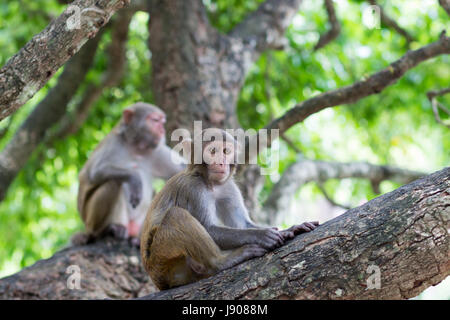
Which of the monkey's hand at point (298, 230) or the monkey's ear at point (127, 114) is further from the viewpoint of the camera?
the monkey's ear at point (127, 114)

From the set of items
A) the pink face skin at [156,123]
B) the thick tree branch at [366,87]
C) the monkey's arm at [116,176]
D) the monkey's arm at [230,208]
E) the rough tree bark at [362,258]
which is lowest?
the rough tree bark at [362,258]

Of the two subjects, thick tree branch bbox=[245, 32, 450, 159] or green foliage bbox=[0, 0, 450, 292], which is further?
green foliage bbox=[0, 0, 450, 292]

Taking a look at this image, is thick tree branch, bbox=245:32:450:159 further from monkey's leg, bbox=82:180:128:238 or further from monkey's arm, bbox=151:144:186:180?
monkey's leg, bbox=82:180:128:238

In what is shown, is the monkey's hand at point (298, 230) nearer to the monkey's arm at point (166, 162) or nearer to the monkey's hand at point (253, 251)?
the monkey's hand at point (253, 251)

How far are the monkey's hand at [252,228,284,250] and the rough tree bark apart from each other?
0.12 m

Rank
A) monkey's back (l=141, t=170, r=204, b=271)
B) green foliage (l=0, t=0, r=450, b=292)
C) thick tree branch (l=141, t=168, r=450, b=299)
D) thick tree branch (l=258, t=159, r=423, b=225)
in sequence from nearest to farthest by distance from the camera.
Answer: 1. thick tree branch (l=141, t=168, r=450, b=299)
2. monkey's back (l=141, t=170, r=204, b=271)
3. thick tree branch (l=258, t=159, r=423, b=225)
4. green foliage (l=0, t=0, r=450, b=292)

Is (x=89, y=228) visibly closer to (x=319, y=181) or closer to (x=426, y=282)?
(x=319, y=181)

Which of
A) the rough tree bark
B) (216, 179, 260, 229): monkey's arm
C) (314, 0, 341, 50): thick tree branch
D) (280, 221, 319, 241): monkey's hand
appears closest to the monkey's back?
(216, 179, 260, 229): monkey's arm

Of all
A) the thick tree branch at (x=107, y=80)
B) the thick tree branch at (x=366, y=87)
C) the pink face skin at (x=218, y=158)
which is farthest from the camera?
the thick tree branch at (x=107, y=80)

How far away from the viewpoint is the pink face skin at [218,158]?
15.2 ft

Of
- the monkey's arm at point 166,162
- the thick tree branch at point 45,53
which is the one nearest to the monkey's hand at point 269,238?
the thick tree branch at point 45,53

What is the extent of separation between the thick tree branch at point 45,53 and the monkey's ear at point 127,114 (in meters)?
4.36

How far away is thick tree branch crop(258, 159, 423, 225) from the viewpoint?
7309 millimetres

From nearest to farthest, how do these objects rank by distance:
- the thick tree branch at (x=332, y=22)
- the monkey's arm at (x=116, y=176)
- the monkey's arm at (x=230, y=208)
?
1. the monkey's arm at (x=230, y=208)
2. the monkey's arm at (x=116, y=176)
3. the thick tree branch at (x=332, y=22)
